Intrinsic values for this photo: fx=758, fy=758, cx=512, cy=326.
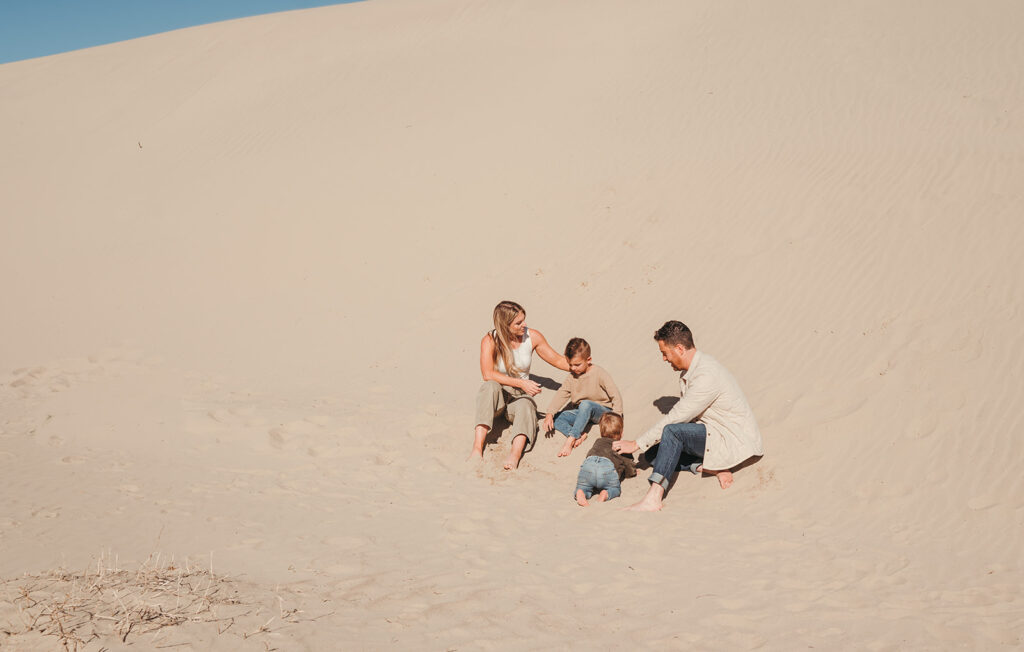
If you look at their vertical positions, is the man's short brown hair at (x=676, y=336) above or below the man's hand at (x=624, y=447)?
above

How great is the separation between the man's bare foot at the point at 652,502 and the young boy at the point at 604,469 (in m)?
0.23

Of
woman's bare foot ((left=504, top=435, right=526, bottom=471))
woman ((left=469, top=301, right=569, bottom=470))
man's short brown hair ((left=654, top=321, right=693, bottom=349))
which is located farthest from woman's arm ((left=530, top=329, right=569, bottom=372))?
man's short brown hair ((left=654, top=321, right=693, bottom=349))

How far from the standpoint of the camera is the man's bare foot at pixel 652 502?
5.71 metres

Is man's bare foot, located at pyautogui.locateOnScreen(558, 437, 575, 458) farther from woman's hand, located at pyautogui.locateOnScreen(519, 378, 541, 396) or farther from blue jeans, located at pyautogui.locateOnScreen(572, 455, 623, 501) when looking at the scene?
blue jeans, located at pyautogui.locateOnScreen(572, 455, 623, 501)

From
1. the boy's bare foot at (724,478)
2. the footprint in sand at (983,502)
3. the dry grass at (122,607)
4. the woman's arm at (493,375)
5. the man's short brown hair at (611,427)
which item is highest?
the woman's arm at (493,375)

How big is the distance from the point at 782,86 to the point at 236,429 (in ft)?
41.0

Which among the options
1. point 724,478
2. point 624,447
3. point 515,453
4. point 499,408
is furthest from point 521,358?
point 724,478

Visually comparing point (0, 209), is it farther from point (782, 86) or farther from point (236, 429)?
point (782, 86)

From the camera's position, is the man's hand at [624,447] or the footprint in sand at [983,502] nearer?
the footprint in sand at [983,502]

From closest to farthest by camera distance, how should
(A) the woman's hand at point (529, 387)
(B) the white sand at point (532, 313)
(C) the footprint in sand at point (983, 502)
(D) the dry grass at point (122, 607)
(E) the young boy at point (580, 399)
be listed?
(D) the dry grass at point (122, 607) < (B) the white sand at point (532, 313) < (C) the footprint in sand at point (983, 502) < (E) the young boy at point (580, 399) < (A) the woman's hand at point (529, 387)

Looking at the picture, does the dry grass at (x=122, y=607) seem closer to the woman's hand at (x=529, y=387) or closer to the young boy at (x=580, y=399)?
the woman's hand at (x=529, y=387)

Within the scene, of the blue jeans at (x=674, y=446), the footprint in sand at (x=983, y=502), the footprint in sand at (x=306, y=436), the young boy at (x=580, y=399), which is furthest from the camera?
the footprint in sand at (x=306, y=436)

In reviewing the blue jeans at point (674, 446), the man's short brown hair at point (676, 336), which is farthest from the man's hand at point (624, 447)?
the man's short brown hair at point (676, 336)

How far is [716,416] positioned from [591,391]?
1238 mm
